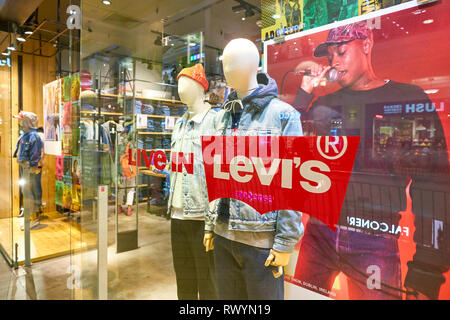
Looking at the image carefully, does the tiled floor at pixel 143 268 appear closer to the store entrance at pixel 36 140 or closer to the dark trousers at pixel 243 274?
the dark trousers at pixel 243 274

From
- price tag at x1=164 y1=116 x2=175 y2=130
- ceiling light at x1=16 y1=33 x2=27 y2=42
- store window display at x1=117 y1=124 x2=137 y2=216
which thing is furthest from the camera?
ceiling light at x1=16 y1=33 x2=27 y2=42

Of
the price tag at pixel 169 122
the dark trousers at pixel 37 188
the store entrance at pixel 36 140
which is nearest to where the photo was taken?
the price tag at pixel 169 122

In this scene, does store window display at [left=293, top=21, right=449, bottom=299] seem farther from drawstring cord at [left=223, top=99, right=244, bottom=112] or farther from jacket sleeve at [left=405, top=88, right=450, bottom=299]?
drawstring cord at [left=223, top=99, right=244, bottom=112]

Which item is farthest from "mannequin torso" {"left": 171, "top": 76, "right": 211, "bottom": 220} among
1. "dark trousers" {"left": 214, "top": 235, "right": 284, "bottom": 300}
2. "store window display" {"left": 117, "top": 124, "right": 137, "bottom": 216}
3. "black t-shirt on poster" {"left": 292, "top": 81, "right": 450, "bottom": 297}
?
"black t-shirt on poster" {"left": 292, "top": 81, "right": 450, "bottom": 297}

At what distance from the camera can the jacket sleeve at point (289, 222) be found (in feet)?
3.99

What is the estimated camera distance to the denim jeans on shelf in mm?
1056

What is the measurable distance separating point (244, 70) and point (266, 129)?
0.30 meters

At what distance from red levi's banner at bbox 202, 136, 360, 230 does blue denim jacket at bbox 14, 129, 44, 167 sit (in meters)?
2.96

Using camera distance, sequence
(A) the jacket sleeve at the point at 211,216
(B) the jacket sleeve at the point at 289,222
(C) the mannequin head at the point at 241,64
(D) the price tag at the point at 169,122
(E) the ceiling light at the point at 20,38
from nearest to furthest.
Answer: (B) the jacket sleeve at the point at 289,222
(C) the mannequin head at the point at 241,64
(A) the jacket sleeve at the point at 211,216
(D) the price tag at the point at 169,122
(E) the ceiling light at the point at 20,38

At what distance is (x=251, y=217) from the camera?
1.34 m

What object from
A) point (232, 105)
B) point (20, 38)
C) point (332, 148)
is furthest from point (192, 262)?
point (20, 38)

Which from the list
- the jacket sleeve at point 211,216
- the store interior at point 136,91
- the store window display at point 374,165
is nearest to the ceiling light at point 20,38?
the store interior at point 136,91

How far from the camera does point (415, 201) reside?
98 centimetres

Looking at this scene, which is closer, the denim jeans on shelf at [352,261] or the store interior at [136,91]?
the denim jeans on shelf at [352,261]
